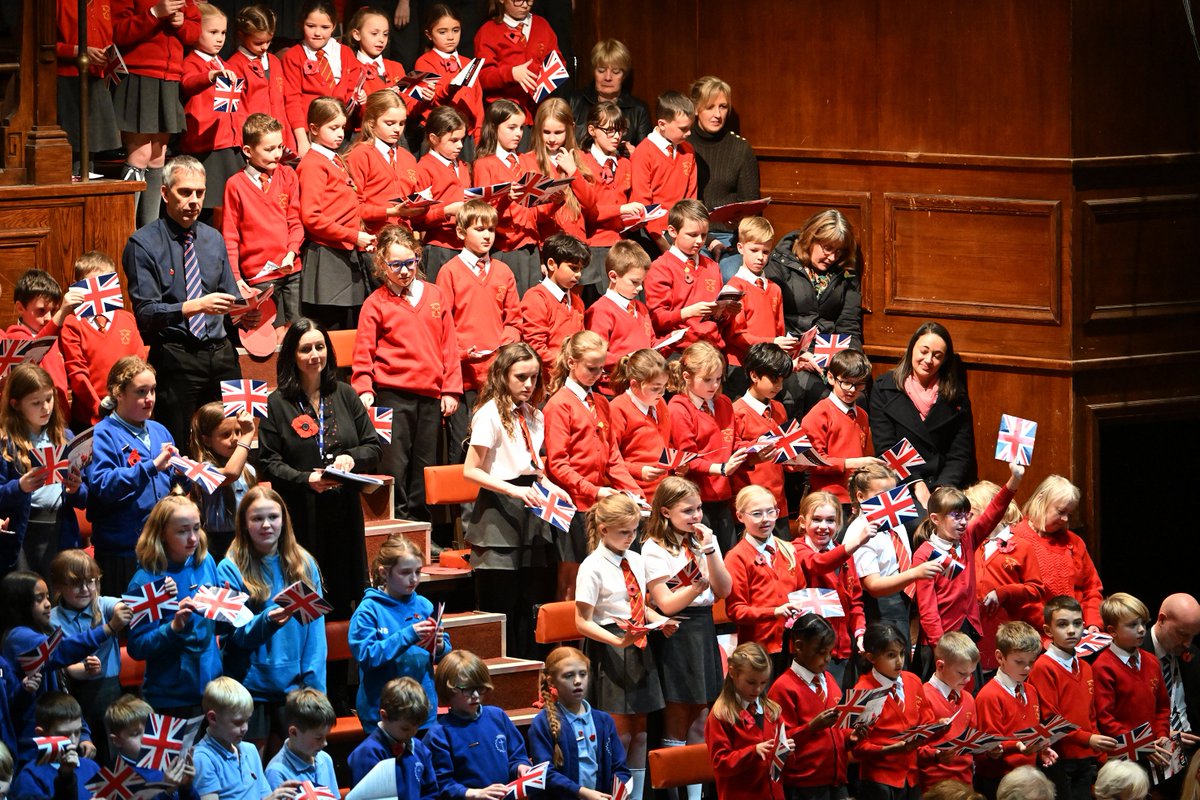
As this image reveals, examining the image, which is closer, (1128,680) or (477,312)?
(1128,680)

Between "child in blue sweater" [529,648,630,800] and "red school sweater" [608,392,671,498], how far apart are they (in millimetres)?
1517

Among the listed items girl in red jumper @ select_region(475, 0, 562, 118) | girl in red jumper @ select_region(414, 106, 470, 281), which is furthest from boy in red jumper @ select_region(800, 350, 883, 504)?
girl in red jumper @ select_region(475, 0, 562, 118)

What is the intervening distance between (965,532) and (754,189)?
281 centimetres

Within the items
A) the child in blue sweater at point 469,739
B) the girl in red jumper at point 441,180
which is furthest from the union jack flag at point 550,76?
the child in blue sweater at point 469,739

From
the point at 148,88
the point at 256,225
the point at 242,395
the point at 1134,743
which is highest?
the point at 148,88

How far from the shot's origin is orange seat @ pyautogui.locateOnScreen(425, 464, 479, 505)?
8211 mm

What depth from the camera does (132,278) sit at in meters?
7.95

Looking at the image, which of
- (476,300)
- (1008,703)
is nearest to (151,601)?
(476,300)

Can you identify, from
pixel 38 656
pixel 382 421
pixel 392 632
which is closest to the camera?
pixel 38 656

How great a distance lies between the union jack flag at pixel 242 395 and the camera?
732 centimetres

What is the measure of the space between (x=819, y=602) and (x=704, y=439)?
1.33m

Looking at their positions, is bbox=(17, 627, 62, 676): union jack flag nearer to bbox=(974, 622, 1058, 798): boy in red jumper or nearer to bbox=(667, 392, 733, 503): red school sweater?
bbox=(667, 392, 733, 503): red school sweater

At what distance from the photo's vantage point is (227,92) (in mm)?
9375

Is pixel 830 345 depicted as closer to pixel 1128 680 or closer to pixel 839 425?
pixel 839 425
